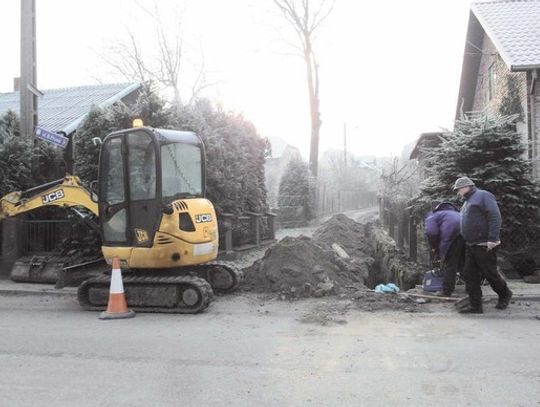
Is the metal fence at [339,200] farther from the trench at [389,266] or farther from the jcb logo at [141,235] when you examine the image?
the jcb logo at [141,235]

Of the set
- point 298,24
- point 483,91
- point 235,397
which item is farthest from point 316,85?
point 235,397

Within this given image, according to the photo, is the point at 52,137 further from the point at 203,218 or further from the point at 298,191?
the point at 298,191

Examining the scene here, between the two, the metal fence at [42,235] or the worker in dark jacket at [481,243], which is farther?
the metal fence at [42,235]

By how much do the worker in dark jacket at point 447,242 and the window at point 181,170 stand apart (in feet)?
12.5

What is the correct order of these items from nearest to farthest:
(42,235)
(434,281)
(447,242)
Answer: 1. (447,242)
2. (434,281)
3. (42,235)

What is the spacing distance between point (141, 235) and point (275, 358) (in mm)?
3420

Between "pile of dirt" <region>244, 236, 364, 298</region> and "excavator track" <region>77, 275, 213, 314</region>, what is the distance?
5.39 ft

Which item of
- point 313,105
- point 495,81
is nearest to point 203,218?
point 495,81

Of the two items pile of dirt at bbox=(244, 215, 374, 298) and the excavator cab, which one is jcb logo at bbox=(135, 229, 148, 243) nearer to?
the excavator cab

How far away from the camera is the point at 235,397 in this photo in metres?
4.61

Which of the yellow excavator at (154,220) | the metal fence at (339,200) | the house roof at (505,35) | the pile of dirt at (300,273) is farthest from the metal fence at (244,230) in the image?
the metal fence at (339,200)

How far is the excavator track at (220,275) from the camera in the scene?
9195 millimetres

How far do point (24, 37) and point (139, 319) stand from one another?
740 centimetres

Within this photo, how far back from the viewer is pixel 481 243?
7570mm
